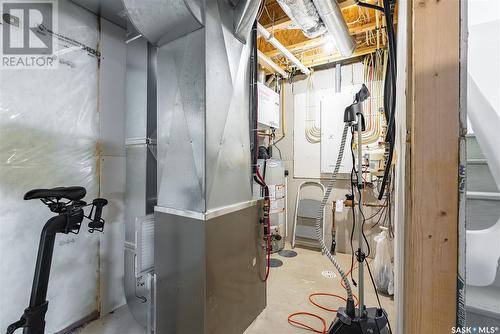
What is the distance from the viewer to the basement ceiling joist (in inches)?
97.3

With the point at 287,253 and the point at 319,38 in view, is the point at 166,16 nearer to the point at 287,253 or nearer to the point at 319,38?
the point at 319,38

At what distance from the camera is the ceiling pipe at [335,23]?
196 centimetres

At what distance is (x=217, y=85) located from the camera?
1.52 metres

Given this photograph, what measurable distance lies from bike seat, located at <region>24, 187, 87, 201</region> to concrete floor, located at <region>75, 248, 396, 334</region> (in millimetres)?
1280

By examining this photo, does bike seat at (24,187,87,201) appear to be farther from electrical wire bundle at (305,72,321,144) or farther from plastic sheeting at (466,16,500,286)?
electrical wire bundle at (305,72,321,144)

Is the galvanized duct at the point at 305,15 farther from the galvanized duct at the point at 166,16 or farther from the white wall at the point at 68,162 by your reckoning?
the white wall at the point at 68,162

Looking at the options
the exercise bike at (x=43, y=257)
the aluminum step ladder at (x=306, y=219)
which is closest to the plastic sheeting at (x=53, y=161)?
the exercise bike at (x=43, y=257)

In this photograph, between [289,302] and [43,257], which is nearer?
[43,257]

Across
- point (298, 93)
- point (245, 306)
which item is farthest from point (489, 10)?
point (298, 93)

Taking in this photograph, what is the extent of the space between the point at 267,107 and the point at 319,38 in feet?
3.55

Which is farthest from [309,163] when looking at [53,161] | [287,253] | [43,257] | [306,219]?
[43,257]

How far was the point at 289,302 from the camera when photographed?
2.21 m

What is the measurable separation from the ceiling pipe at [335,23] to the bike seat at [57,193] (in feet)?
7.78

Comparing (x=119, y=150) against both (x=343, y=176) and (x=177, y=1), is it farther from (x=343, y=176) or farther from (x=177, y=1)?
(x=343, y=176)
